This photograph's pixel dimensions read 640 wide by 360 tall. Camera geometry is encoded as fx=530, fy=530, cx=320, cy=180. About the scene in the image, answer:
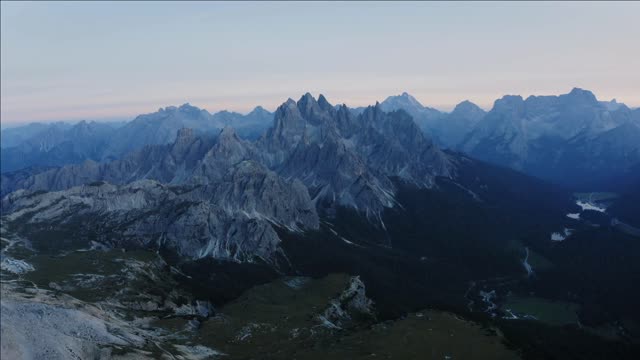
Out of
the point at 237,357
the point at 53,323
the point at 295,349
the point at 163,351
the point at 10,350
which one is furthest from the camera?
the point at 295,349

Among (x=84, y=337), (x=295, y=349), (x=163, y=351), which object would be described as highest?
(x=84, y=337)

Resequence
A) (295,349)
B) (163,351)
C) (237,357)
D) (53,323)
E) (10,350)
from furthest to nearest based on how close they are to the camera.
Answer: (295,349)
(237,357)
(163,351)
(53,323)
(10,350)

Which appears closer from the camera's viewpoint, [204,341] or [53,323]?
[53,323]

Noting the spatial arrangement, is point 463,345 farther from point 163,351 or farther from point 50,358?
point 50,358

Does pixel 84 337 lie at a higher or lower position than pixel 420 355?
higher

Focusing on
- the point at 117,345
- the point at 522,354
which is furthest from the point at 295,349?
the point at 522,354

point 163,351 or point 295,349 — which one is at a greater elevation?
point 163,351

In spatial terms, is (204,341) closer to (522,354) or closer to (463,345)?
(463,345)

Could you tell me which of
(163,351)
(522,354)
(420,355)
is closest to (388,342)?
(420,355)

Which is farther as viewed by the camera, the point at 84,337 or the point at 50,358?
the point at 84,337
